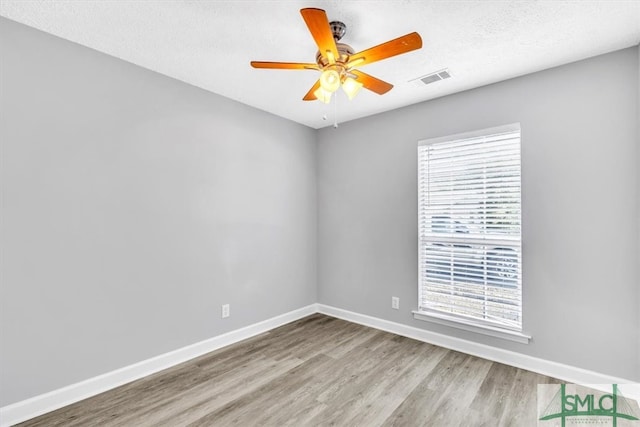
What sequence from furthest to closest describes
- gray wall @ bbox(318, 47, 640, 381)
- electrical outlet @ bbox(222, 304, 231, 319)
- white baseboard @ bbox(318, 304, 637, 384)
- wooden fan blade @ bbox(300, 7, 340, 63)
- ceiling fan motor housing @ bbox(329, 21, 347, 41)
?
electrical outlet @ bbox(222, 304, 231, 319) < white baseboard @ bbox(318, 304, 637, 384) < gray wall @ bbox(318, 47, 640, 381) < ceiling fan motor housing @ bbox(329, 21, 347, 41) < wooden fan blade @ bbox(300, 7, 340, 63)

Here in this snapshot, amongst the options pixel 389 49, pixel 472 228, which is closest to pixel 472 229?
pixel 472 228

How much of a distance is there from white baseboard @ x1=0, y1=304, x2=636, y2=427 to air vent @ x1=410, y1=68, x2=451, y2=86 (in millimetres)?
2424

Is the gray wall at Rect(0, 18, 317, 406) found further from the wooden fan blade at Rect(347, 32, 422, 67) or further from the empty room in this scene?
the wooden fan blade at Rect(347, 32, 422, 67)

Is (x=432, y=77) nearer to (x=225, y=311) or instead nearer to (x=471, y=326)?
(x=471, y=326)

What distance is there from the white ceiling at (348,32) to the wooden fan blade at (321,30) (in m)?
0.30

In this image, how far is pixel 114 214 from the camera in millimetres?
2336

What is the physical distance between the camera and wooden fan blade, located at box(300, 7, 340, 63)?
140 cm

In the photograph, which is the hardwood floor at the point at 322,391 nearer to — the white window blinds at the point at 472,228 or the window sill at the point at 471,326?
the window sill at the point at 471,326

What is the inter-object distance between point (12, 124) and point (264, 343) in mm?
2630

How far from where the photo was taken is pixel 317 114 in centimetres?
361

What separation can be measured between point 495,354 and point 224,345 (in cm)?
254

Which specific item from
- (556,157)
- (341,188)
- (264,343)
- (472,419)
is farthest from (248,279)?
(556,157)

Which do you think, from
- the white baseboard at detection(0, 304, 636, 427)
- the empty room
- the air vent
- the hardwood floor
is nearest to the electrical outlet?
the empty room

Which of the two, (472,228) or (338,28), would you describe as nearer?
(338,28)
